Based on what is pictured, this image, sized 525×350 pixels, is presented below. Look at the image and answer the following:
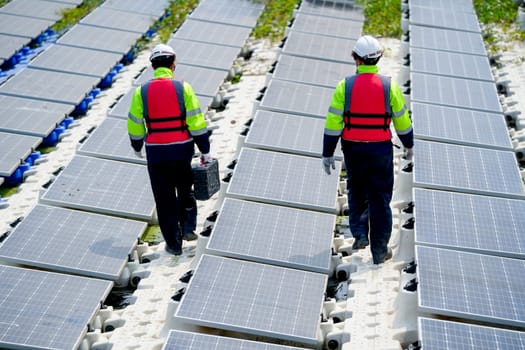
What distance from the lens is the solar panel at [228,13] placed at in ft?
53.2

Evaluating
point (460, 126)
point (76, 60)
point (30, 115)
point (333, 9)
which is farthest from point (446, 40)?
point (30, 115)

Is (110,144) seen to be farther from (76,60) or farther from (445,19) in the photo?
(445,19)

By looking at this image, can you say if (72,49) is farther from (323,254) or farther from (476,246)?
(476,246)

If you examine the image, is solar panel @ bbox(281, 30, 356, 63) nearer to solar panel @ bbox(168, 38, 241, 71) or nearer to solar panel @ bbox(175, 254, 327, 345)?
solar panel @ bbox(168, 38, 241, 71)

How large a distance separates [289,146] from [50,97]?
15.0 ft

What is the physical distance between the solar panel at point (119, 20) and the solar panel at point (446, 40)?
565 cm

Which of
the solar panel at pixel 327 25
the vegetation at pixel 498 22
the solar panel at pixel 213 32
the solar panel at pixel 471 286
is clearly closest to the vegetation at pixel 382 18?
the solar panel at pixel 327 25

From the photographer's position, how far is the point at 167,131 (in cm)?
828

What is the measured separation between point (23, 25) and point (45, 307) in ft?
33.5

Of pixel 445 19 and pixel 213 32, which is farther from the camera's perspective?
pixel 445 19

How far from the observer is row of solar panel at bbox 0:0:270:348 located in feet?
23.9

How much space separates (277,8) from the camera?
17531 mm

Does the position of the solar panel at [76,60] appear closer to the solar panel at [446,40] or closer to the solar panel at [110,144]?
the solar panel at [110,144]

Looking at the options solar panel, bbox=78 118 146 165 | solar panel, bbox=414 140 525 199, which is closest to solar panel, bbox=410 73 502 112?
solar panel, bbox=414 140 525 199
